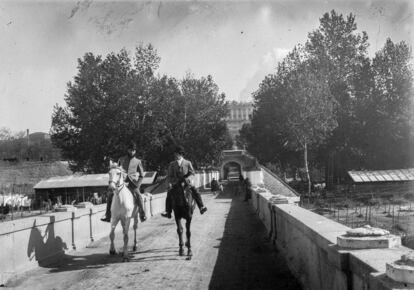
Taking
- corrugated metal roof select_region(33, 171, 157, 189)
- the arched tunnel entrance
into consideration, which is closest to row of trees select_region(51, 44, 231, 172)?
corrugated metal roof select_region(33, 171, 157, 189)

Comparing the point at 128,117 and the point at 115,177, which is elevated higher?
the point at 128,117

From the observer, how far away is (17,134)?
127062mm

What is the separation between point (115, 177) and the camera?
1017 centimetres

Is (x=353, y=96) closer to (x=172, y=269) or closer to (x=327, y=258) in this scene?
(x=172, y=269)

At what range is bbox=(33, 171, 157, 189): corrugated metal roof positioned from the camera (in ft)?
168

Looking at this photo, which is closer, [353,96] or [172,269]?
[172,269]

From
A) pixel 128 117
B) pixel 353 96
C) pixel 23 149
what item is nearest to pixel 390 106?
pixel 353 96

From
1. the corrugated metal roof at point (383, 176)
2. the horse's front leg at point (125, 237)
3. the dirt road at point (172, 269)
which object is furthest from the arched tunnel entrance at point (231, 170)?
the horse's front leg at point (125, 237)

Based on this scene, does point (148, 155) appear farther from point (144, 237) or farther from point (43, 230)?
point (43, 230)

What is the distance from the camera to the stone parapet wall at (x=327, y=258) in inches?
154

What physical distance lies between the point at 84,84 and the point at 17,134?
264 ft

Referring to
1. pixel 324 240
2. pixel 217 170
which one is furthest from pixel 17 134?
pixel 324 240

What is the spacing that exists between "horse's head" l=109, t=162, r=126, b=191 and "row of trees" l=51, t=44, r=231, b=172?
40036 mm

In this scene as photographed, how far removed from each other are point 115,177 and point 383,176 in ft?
137
